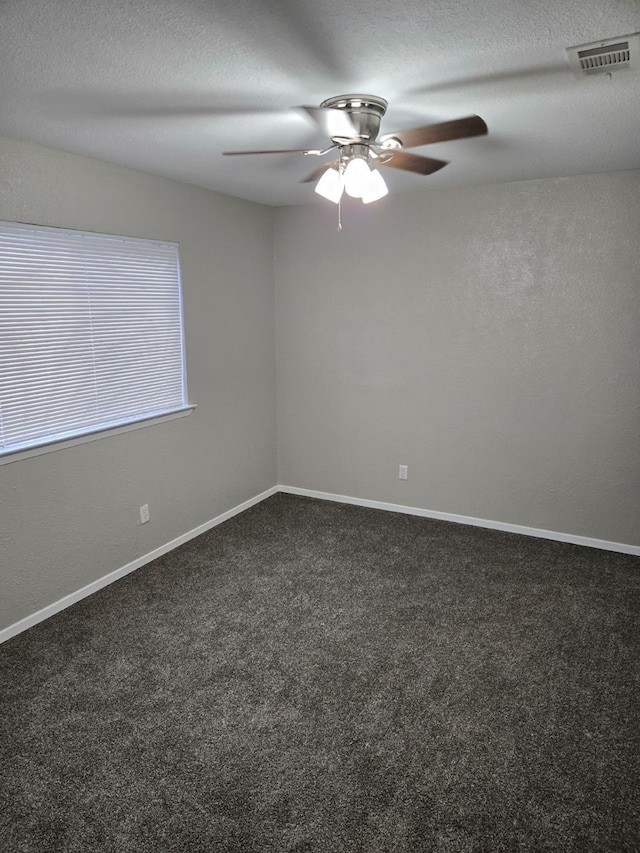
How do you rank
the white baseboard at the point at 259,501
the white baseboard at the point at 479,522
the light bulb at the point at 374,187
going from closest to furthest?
the light bulb at the point at 374,187, the white baseboard at the point at 259,501, the white baseboard at the point at 479,522

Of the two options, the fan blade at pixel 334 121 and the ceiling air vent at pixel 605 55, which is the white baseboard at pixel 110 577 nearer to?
the fan blade at pixel 334 121

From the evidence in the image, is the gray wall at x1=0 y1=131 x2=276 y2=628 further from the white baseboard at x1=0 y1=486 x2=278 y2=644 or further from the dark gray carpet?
the dark gray carpet

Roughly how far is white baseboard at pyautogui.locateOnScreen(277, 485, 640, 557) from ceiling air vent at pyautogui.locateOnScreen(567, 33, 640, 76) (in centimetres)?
306

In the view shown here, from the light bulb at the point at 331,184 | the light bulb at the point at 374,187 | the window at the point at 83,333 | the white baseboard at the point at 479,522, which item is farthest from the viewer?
the white baseboard at the point at 479,522

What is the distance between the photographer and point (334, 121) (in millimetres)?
1980

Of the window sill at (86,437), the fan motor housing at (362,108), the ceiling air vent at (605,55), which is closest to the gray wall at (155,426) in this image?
the window sill at (86,437)

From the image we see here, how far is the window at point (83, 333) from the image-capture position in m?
2.83

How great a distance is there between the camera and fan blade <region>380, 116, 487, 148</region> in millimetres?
1836

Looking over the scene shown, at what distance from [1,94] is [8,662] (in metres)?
2.43

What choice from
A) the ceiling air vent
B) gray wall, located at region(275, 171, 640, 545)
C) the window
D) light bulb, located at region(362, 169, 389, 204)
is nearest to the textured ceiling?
the ceiling air vent

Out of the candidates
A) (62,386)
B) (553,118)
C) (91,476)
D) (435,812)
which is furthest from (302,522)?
(553,118)

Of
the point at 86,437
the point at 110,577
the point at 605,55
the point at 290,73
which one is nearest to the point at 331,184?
the point at 290,73

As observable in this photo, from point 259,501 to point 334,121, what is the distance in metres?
3.40

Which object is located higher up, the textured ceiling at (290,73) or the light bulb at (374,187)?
the textured ceiling at (290,73)
